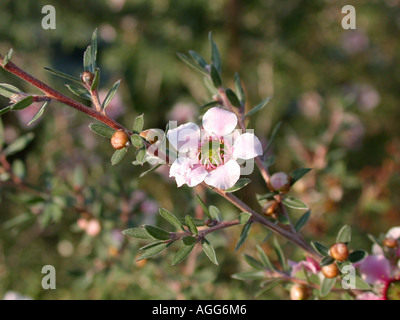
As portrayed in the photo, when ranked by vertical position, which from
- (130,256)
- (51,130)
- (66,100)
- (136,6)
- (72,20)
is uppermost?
(136,6)

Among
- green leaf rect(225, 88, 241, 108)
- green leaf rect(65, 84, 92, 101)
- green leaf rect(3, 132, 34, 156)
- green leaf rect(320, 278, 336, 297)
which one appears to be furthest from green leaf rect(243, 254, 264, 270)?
green leaf rect(3, 132, 34, 156)

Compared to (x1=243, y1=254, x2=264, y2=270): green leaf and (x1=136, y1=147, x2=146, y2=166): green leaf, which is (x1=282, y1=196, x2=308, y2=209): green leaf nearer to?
(x1=243, y1=254, x2=264, y2=270): green leaf

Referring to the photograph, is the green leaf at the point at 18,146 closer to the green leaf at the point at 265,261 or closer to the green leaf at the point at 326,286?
the green leaf at the point at 265,261

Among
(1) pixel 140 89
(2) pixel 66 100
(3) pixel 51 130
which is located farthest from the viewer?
(1) pixel 140 89

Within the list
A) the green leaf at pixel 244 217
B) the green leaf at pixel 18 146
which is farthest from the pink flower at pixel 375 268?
the green leaf at pixel 18 146

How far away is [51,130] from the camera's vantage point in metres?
1.65

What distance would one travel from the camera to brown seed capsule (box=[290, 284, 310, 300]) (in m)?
0.63

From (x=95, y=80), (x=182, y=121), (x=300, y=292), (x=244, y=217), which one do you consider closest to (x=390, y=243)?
(x=300, y=292)

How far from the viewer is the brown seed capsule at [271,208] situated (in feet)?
1.89

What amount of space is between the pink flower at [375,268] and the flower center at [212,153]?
300 mm

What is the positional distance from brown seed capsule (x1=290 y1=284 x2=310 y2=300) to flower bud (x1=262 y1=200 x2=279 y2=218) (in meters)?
0.15

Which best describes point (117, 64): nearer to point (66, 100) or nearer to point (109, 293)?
point (109, 293)
